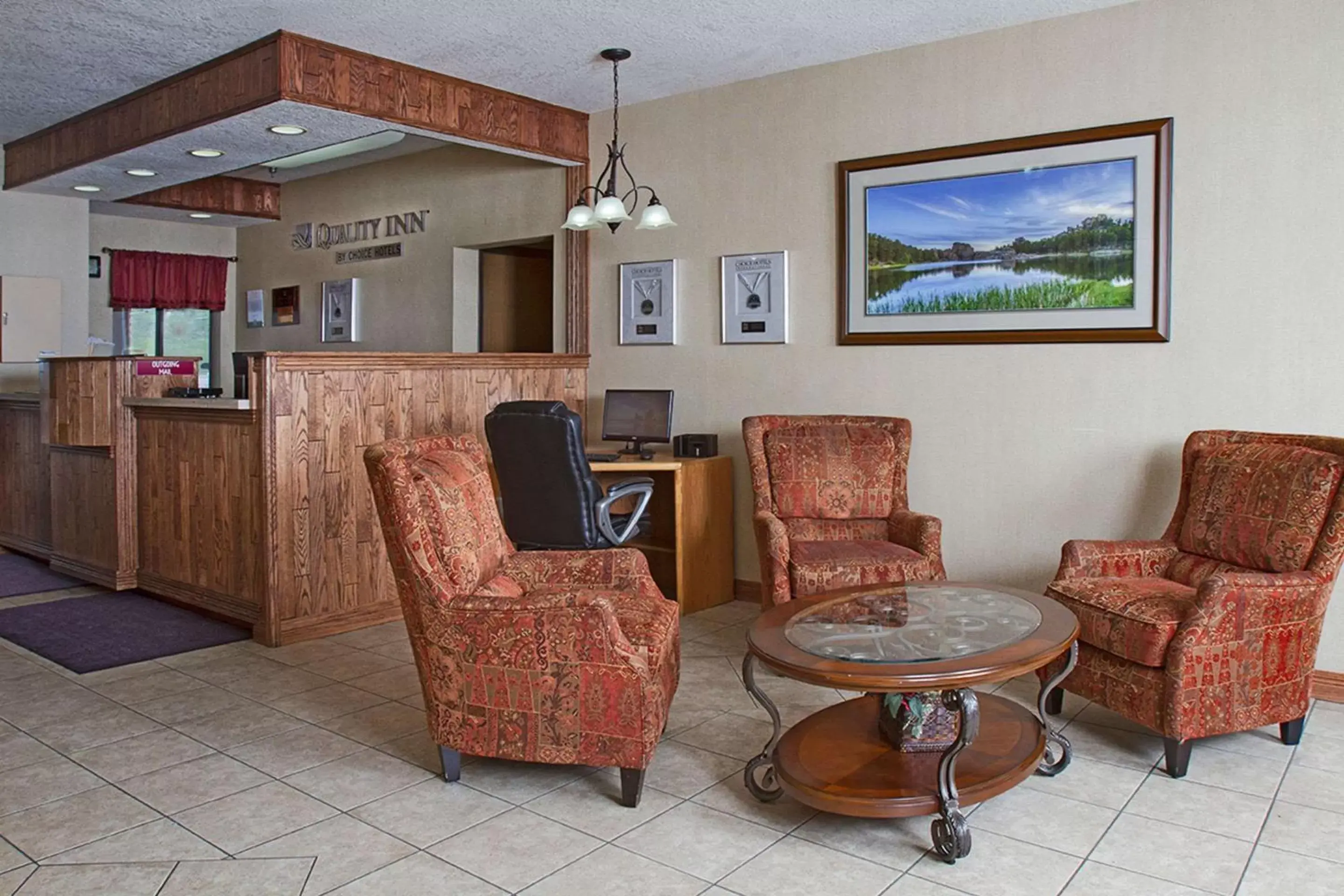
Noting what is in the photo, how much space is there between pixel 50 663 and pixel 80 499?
1.92 meters

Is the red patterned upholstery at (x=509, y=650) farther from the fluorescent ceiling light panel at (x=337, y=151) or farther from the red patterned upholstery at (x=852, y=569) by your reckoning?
the fluorescent ceiling light panel at (x=337, y=151)

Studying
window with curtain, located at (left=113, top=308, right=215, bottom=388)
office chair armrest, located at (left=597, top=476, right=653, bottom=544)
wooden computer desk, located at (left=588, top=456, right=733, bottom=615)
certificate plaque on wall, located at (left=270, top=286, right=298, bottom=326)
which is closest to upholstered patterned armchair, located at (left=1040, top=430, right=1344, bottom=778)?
office chair armrest, located at (left=597, top=476, right=653, bottom=544)

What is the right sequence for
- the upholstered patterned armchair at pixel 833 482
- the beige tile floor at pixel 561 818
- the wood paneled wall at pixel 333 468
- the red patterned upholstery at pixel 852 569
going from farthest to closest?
the wood paneled wall at pixel 333 468
the upholstered patterned armchair at pixel 833 482
the red patterned upholstery at pixel 852 569
the beige tile floor at pixel 561 818

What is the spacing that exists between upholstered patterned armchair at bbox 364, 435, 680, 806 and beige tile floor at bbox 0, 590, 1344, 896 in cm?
20

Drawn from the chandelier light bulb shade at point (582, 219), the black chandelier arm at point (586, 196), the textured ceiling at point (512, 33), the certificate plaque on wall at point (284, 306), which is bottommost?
the certificate plaque on wall at point (284, 306)

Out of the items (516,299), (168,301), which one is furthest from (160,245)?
(516,299)

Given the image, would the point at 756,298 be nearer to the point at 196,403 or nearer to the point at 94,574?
the point at 196,403

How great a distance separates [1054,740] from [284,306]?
24.9 feet

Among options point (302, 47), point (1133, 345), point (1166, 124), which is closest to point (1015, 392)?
point (1133, 345)

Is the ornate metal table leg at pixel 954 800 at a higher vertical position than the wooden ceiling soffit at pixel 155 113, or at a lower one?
lower

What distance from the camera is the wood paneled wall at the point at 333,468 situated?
4.89 m

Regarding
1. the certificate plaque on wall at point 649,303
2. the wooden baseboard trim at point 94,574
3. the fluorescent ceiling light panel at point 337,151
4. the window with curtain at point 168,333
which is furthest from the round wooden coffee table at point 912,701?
the window with curtain at point 168,333

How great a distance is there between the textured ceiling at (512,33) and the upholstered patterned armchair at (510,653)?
232 centimetres

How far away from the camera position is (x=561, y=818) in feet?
9.91
